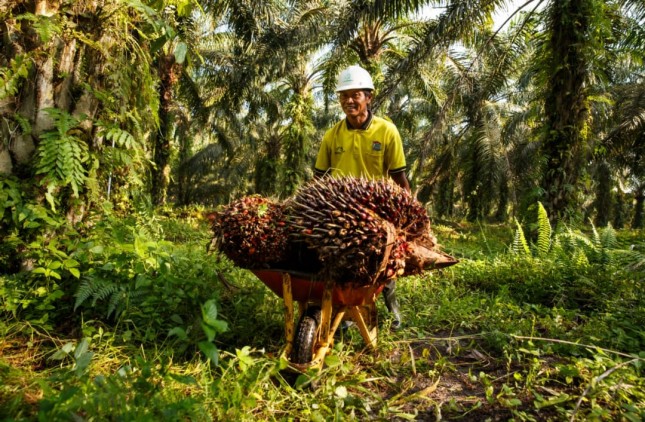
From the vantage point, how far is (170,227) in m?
7.69

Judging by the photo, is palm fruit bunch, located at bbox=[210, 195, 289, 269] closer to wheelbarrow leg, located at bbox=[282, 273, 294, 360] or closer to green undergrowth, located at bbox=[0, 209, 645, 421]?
wheelbarrow leg, located at bbox=[282, 273, 294, 360]

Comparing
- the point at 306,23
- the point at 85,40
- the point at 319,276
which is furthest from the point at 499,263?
the point at 306,23

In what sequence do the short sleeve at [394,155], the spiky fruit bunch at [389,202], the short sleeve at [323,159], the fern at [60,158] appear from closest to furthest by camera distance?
the spiky fruit bunch at [389,202]
the fern at [60,158]
the short sleeve at [394,155]
the short sleeve at [323,159]

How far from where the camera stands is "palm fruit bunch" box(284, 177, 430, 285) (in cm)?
195

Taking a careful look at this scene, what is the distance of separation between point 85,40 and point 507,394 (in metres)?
3.49

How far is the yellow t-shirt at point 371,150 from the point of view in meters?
3.17

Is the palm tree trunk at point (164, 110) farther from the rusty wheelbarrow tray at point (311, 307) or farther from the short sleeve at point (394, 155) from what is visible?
the rusty wheelbarrow tray at point (311, 307)

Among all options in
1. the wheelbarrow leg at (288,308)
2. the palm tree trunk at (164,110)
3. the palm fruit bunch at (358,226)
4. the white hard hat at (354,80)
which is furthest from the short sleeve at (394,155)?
the palm tree trunk at (164,110)

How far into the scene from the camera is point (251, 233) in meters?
2.18

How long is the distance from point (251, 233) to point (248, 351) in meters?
0.60

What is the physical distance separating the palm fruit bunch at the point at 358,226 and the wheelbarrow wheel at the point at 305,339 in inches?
15.7

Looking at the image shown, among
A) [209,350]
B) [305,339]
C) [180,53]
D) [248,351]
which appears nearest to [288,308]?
[305,339]

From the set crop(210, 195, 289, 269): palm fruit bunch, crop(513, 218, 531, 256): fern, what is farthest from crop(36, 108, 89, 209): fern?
crop(513, 218, 531, 256): fern

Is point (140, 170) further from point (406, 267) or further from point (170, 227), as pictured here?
point (170, 227)
